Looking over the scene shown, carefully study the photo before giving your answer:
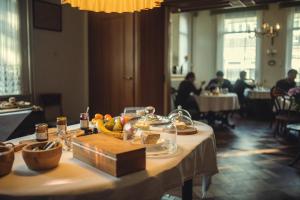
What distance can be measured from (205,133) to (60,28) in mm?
3834

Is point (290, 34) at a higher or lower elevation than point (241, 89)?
higher

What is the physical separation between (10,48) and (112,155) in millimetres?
3808

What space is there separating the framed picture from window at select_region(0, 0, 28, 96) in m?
0.26

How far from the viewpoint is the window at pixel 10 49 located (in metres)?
4.08

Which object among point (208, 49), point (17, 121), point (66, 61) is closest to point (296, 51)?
point (208, 49)

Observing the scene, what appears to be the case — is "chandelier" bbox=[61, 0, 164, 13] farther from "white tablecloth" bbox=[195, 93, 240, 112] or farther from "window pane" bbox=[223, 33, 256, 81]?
"window pane" bbox=[223, 33, 256, 81]

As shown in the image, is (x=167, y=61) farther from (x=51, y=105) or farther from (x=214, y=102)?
(x=51, y=105)

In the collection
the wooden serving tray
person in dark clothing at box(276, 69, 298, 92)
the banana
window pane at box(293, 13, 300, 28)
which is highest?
window pane at box(293, 13, 300, 28)

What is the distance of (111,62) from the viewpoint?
4.91m

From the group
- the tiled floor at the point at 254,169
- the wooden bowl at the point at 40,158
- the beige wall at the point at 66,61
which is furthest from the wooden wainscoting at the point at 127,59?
the wooden bowl at the point at 40,158

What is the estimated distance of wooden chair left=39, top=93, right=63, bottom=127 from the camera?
462cm

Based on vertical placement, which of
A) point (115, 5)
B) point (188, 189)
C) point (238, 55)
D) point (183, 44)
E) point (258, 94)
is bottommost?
point (188, 189)

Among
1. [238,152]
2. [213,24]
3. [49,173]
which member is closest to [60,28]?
[238,152]

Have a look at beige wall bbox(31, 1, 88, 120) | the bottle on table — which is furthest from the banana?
beige wall bbox(31, 1, 88, 120)
